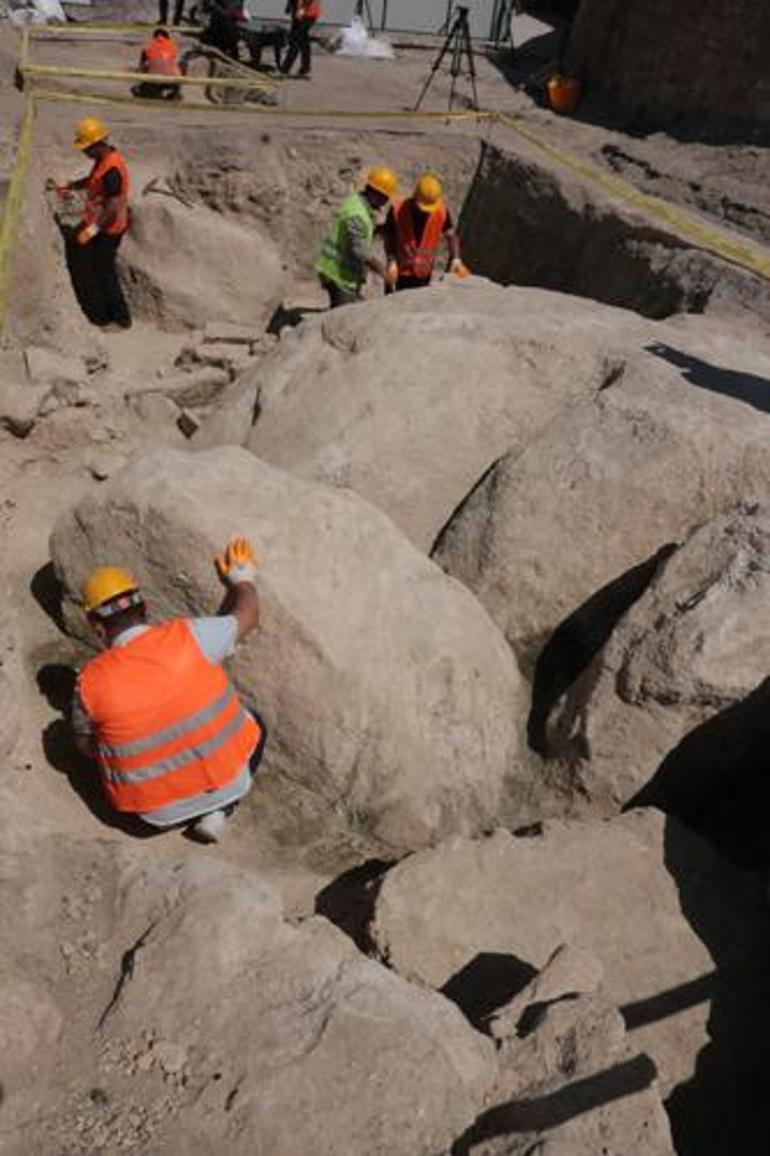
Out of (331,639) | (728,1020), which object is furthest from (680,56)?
(728,1020)

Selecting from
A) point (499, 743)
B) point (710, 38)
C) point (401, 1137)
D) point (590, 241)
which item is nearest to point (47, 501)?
point (499, 743)

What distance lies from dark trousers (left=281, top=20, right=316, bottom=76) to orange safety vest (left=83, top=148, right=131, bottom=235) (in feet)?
20.6

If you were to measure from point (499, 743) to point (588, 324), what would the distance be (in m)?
3.06

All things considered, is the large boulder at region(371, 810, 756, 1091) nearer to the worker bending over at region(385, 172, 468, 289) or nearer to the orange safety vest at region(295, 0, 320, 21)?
the worker bending over at region(385, 172, 468, 289)

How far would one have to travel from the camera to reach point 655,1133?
9.62 feet

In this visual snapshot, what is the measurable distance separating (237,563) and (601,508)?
2140 millimetres

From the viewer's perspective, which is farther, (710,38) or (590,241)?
(710,38)

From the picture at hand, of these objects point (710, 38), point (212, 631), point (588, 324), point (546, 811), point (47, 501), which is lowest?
point (546, 811)

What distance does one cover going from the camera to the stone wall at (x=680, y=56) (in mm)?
12422

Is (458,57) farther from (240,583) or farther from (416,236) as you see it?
(240,583)

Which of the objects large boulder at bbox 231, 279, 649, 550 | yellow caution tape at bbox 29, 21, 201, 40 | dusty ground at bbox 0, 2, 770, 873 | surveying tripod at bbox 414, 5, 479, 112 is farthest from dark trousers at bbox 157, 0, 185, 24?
large boulder at bbox 231, 279, 649, 550

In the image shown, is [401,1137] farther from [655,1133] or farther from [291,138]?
[291,138]

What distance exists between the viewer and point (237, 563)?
4684 mm

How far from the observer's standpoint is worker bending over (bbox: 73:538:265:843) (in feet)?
13.4
